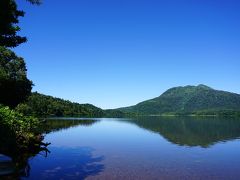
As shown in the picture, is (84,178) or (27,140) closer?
(84,178)

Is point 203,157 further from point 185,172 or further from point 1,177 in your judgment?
point 1,177

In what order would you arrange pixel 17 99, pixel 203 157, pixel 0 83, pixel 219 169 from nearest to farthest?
pixel 219 169, pixel 203 157, pixel 0 83, pixel 17 99

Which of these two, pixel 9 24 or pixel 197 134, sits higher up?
pixel 9 24

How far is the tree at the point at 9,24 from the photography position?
97.0 feet

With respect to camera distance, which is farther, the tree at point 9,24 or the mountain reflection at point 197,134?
the mountain reflection at point 197,134

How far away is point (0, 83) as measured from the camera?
47.6 m

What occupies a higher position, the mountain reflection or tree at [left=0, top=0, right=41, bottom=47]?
tree at [left=0, top=0, right=41, bottom=47]

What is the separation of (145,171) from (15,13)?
21069 millimetres

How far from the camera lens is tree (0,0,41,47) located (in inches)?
1164

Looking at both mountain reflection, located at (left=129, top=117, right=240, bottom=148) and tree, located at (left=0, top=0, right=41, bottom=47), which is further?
mountain reflection, located at (left=129, top=117, right=240, bottom=148)

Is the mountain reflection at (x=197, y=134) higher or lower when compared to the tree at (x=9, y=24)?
lower

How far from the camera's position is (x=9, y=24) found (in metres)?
32.4

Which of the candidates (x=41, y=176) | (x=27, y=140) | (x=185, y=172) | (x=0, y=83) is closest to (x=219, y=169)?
(x=185, y=172)

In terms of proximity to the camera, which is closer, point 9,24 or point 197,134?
point 9,24
